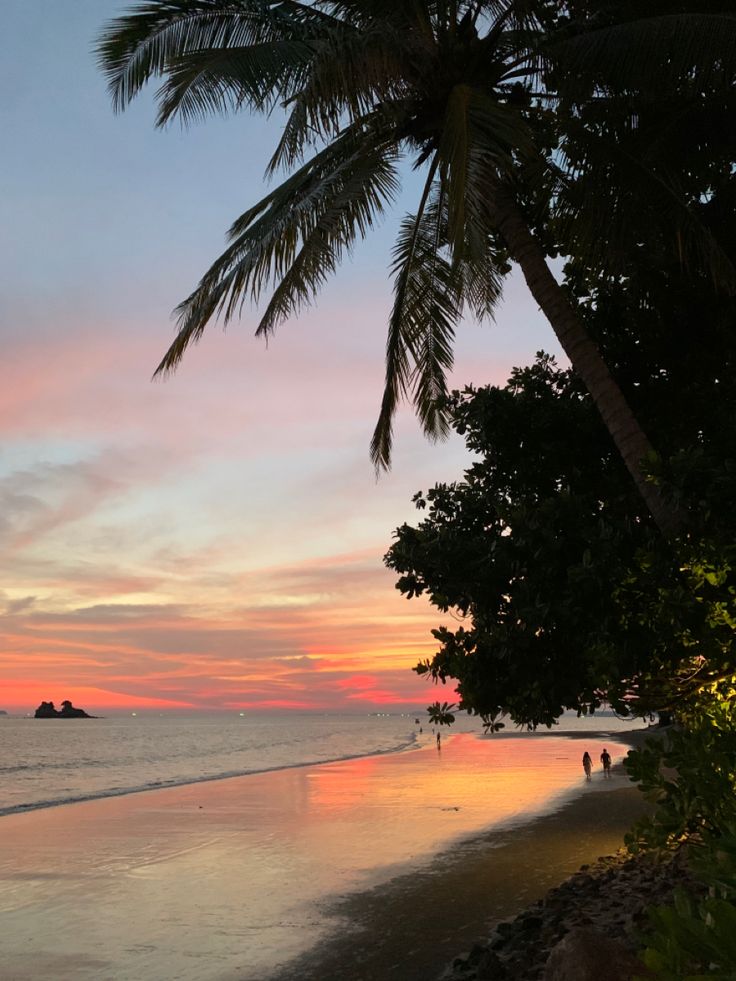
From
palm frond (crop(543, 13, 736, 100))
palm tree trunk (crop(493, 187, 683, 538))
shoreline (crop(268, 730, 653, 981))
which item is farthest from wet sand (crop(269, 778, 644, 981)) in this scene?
palm frond (crop(543, 13, 736, 100))

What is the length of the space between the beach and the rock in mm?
2807

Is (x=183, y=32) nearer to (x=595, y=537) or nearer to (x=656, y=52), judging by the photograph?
(x=656, y=52)

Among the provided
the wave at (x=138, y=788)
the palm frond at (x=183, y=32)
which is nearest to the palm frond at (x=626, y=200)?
the palm frond at (x=183, y=32)

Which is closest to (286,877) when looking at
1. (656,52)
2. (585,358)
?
(585,358)

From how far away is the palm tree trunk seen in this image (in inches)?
348

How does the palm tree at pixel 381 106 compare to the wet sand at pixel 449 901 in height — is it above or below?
above

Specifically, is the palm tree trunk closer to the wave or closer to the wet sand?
the wet sand

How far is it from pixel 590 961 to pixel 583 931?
0.42 meters

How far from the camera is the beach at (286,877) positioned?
34.4 feet

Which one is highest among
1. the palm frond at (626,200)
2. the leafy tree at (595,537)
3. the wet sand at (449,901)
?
the palm frond at (626,200)

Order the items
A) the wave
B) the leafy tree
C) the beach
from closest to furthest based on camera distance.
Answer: the leafy tree, the beach, the wave

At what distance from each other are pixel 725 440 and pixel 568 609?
245 centimetres

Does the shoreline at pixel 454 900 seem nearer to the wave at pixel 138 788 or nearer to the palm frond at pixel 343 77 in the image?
the palm frond at pixel 343 77

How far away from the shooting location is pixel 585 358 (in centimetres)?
929
